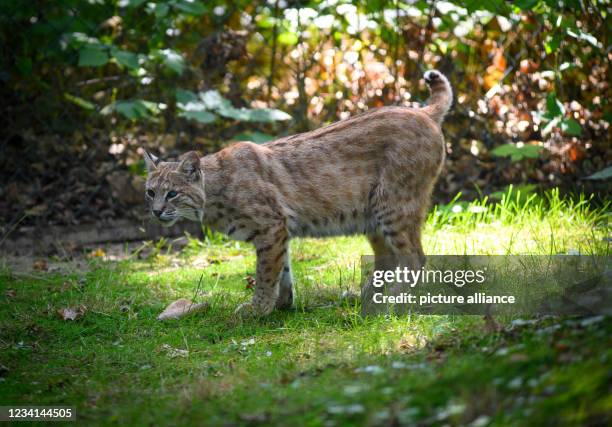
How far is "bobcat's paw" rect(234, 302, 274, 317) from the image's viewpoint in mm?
4637

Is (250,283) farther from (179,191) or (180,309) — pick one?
(179,191)

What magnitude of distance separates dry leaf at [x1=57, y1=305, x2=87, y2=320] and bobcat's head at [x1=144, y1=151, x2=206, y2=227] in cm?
79

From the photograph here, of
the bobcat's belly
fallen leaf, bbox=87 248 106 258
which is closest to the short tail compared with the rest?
the bobcat's belly

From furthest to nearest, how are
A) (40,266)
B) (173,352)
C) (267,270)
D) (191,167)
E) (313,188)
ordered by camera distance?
(40,266)
(313,188)
(191,167)
(267,270)
(173,352)

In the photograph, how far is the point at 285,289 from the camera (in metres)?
4.93

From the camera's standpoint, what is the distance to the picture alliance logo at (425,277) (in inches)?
185

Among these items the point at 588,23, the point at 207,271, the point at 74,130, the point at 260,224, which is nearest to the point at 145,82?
the point at 74,130

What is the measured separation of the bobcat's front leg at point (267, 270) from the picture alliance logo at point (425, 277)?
0.66 meters

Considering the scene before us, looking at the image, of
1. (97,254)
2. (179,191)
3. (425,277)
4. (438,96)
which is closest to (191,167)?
(179,191)

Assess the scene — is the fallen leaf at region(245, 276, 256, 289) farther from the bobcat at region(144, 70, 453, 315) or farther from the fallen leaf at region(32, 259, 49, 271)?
the fallen leaf at region(32, 259, 49, 271)

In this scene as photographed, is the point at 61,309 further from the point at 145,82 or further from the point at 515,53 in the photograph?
the point at 515,53

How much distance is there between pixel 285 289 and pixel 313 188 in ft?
2.52

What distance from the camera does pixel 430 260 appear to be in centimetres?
523

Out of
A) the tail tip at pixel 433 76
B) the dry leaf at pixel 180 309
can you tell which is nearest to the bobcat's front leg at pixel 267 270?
the dry leaf at pixel 180 309
